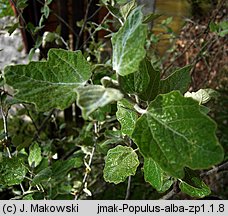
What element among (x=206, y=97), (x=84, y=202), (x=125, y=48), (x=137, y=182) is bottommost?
(x=137, y=182)

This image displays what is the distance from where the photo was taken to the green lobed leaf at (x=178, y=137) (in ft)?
1.17

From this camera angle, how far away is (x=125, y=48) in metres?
0.38

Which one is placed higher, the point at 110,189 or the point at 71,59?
the point at 71,59

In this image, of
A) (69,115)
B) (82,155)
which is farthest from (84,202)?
(69,115)

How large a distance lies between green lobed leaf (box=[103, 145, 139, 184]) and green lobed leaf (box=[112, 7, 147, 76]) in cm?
18

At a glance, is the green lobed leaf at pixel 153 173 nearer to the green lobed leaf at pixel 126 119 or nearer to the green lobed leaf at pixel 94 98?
the green lobed leaf at pixel 126 119

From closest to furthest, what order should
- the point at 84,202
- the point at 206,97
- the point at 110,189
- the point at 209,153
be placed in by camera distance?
the point at 209,153
the point at 206,97
the point at 84,202
the point at 110,189

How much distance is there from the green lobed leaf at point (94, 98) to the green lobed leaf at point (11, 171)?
0.37 metres

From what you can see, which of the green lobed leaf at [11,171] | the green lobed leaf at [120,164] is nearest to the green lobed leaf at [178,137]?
the green lobed leaf at [120,164]

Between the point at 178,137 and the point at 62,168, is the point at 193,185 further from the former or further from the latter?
the point at 62,168

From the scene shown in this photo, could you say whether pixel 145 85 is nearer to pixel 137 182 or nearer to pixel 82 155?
pixel 82 155

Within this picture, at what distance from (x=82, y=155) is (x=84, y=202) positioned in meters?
0.30

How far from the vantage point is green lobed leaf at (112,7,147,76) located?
1.19 ft

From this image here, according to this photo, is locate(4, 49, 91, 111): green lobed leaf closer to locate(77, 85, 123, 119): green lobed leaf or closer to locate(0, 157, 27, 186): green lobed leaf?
locate(77, 85, 123, 119): green lobed leaf
